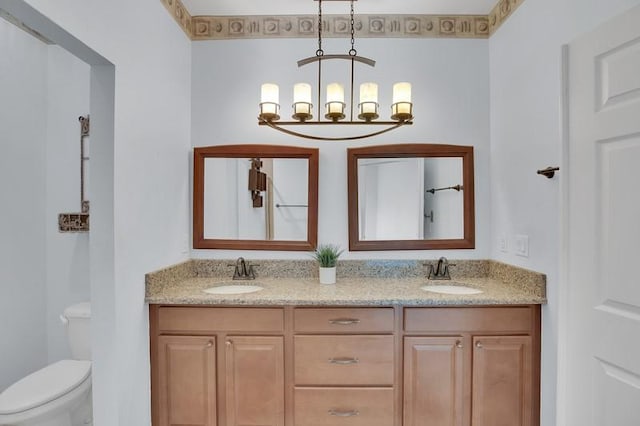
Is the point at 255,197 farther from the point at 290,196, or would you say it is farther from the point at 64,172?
the point at 64,172

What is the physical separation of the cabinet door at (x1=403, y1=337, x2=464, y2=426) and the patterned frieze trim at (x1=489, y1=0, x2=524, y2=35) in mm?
1925

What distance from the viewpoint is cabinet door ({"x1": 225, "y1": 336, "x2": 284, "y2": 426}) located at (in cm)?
178

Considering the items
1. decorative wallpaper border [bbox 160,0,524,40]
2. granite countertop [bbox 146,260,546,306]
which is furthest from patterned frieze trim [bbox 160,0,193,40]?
granite countertop [bbox 146,260,546,306]

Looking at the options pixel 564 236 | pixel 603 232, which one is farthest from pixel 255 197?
pixel 603 232

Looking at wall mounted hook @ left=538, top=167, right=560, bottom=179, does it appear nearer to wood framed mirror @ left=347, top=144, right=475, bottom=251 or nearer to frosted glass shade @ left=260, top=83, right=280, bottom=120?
wood framed mirror @ left=347, top=144, right=475, bottom=251

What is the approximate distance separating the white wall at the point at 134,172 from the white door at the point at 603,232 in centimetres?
191

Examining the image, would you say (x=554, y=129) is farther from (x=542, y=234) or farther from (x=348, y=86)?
(x=348, y=86)

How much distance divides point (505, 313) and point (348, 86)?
167 cm

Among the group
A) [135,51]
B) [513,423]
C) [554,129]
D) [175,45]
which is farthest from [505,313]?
[175,45]

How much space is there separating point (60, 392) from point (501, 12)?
3.25 meters

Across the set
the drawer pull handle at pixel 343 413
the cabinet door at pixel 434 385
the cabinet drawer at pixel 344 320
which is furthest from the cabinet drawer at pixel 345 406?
the cabinet drawer at pixel 344 320

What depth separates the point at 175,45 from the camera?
6.89 ft

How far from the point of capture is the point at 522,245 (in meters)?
1.93

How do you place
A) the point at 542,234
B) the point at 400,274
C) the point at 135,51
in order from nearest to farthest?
1. the point at 135,51
2. the point at 542,234
3. the point at 400,274
